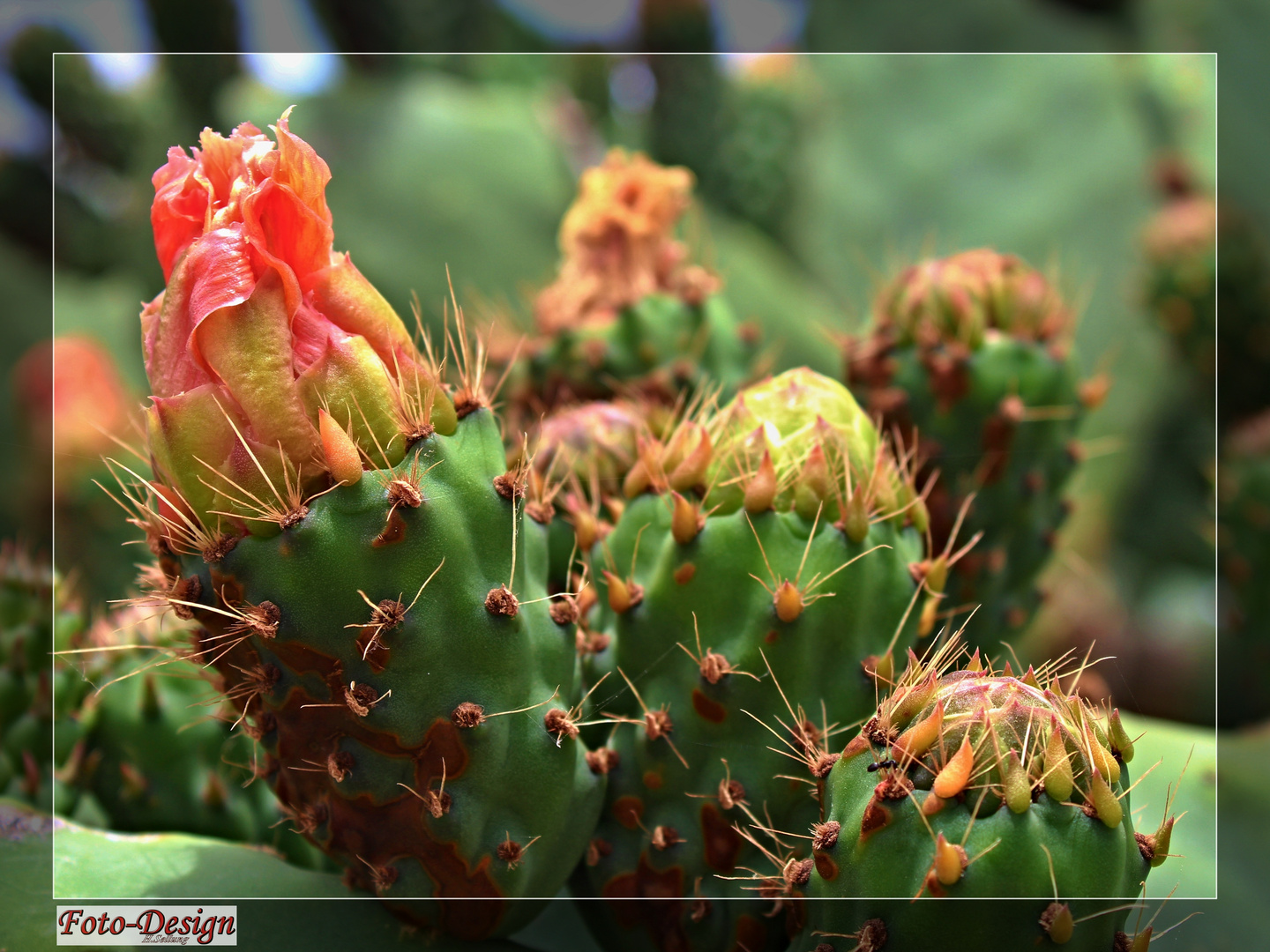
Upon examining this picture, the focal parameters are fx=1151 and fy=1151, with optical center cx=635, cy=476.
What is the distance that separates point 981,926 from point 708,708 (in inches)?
10.2

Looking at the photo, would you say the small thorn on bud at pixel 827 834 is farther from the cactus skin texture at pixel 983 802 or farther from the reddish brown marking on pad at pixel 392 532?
the reddish brown marking on pad at pixel 392 532

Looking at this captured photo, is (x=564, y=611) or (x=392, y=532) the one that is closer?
(x=392, y=532)

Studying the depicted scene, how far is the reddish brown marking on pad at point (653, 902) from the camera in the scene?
916 millimetres

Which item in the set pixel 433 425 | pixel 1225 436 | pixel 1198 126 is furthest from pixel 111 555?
pixel 1198 126

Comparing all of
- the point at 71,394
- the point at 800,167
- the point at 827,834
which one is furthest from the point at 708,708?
the point at 800,167

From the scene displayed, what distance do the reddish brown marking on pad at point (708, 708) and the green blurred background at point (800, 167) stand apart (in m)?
1.52

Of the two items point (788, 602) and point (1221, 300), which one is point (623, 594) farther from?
point (1221, 300)

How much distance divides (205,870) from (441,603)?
395 millimetres

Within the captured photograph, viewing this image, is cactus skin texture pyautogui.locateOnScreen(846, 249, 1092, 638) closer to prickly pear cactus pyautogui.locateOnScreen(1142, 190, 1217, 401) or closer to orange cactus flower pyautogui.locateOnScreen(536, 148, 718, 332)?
orange cactus flower pyautogui.locateOnScreen(536, 148, 718, 332)

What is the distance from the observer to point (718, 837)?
896mm

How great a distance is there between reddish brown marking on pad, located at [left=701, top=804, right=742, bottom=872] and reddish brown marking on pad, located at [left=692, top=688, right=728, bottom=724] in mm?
70

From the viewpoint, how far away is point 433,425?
2.53ft

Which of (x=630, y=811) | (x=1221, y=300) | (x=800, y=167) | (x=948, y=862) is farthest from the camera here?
(x=800, y=167)

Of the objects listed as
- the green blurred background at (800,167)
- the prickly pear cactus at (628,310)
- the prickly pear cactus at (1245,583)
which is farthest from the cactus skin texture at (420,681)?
the green blurred background at (800,167)
